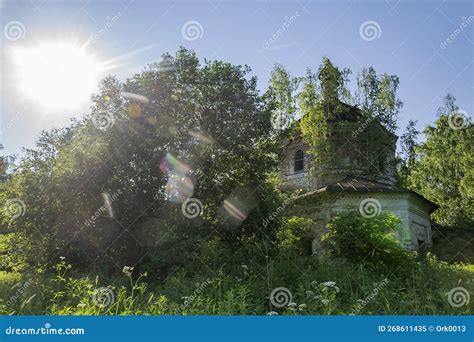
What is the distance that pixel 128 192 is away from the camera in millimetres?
14266

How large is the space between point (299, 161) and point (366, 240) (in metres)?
13.2

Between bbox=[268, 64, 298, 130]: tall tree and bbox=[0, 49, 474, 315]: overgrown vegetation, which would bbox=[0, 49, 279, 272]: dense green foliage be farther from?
bbox=[268, 64, 298, 130]: tall tree

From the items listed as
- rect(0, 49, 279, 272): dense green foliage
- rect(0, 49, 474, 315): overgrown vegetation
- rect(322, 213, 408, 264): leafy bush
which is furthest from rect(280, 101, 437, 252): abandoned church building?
rect(322, 213, 408, 264): leafy bush

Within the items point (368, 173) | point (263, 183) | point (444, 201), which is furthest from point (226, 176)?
point (444, 201)

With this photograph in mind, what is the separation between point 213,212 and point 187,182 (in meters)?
1.75

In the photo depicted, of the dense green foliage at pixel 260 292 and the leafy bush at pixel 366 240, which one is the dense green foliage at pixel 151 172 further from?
the leafy bush at pixel 366 240

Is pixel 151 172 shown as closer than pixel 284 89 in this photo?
Yes

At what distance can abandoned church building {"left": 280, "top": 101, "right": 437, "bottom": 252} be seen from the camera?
19.0 m

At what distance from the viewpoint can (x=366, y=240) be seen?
1232 cm

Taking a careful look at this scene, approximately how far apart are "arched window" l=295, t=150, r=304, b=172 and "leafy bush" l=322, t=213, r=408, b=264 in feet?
38.5

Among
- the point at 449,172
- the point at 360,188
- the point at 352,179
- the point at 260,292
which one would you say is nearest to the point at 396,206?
the point at 360,188

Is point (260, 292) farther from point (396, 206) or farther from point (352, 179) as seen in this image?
point (352, 179)

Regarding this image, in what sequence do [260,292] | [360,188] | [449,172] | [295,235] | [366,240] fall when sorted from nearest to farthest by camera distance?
[260,292]
[366,240]
[295,235]
[360,188]
[449,172]

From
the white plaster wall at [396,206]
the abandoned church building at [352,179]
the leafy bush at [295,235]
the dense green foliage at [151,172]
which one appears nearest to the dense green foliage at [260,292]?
the dense green foliage at [151,172]
